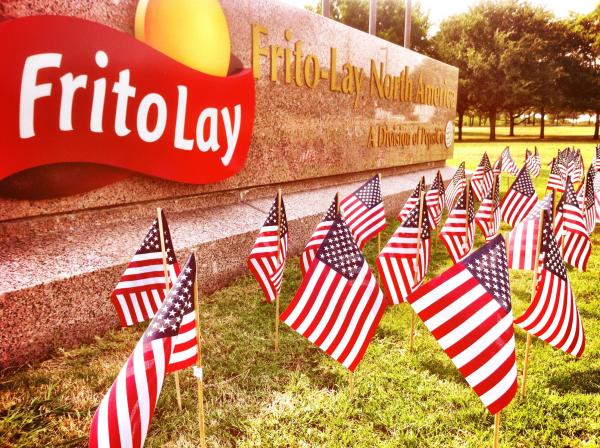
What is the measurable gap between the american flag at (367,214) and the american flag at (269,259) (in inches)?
52.7

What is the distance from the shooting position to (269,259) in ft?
14.1

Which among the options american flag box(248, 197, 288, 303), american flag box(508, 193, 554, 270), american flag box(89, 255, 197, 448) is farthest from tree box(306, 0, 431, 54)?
american flag box(89, 255, 197, 448)

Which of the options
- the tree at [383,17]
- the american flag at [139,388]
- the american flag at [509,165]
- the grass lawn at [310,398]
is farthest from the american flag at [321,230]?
the tree at [383,17]

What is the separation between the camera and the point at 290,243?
6.81 meters

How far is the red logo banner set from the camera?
159 inches

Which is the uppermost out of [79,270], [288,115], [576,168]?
[288,115]

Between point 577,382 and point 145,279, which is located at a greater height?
point 145,279

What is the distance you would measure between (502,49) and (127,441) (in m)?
43.9

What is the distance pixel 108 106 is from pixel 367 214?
Result: 9.87 feet

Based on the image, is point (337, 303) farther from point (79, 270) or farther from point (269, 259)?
point (79, 270)

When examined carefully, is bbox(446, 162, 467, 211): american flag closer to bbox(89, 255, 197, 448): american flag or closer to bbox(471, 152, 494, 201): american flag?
bbox(471, 152, 494, 201): american flag

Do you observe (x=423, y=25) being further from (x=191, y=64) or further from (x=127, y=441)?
(x=127, y=441)

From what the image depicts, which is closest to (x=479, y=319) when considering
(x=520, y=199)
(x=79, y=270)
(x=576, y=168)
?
(x=79, y=270)

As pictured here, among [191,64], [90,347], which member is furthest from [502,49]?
[90,347]
